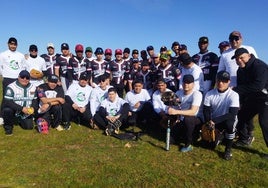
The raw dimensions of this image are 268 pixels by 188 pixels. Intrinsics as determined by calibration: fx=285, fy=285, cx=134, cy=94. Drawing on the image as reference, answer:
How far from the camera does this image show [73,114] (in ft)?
36.1

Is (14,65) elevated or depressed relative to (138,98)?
elevated

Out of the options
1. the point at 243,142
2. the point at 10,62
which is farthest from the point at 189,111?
the point at 10,62

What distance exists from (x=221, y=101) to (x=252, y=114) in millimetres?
1012

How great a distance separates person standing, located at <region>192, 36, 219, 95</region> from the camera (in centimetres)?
1002

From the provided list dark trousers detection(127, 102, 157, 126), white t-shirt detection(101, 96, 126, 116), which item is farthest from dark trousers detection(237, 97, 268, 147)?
white t-shirt detection(101, 96, 126, 116)

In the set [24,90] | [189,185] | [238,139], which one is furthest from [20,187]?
[238,139]

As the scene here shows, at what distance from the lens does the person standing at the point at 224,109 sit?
7.47m

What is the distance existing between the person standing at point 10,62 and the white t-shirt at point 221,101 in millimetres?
7410

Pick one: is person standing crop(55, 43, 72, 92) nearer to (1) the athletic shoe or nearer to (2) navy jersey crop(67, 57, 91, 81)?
(2) navy jersey crop(67, 57, 91, 81)

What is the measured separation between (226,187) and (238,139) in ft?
10.7

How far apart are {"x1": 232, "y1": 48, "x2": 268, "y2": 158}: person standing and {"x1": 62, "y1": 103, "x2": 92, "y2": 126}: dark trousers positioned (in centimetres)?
555

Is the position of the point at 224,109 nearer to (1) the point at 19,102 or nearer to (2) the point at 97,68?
(2) the point at 97,68

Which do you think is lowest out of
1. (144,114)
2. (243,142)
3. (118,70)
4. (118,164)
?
(118,164)

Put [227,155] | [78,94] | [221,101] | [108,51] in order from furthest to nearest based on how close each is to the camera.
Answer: [108,51] < [78,94] < [221,101] < [227,155]
